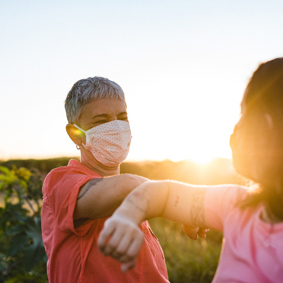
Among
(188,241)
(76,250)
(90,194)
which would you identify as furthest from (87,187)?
(188,241)

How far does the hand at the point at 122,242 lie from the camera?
0.81 metres

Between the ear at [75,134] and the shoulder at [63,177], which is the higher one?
the ear at [75,134]

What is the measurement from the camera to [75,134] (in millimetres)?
1984

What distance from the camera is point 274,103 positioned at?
0.92m

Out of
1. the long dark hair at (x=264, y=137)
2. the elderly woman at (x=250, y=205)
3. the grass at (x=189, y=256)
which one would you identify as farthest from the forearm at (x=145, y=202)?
the grass at (x=189, y=256)

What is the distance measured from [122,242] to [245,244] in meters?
0.38

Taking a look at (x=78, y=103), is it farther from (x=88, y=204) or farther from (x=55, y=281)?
(x=55, y=281)

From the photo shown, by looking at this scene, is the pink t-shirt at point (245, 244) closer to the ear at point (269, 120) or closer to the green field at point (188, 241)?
the ear at point (269, 120)

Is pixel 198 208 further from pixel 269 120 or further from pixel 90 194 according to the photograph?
pixel 90 194

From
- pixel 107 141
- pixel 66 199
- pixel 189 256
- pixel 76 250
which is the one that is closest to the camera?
pixel 66 199

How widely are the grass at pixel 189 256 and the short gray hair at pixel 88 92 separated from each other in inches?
151

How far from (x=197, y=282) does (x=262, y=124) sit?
4618 mm

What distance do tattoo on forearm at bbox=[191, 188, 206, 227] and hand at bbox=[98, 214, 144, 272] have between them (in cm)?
30

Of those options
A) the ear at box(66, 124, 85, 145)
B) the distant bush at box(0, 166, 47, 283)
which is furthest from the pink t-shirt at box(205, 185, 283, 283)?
the distant bush at box(0, 166, 47, 283)
